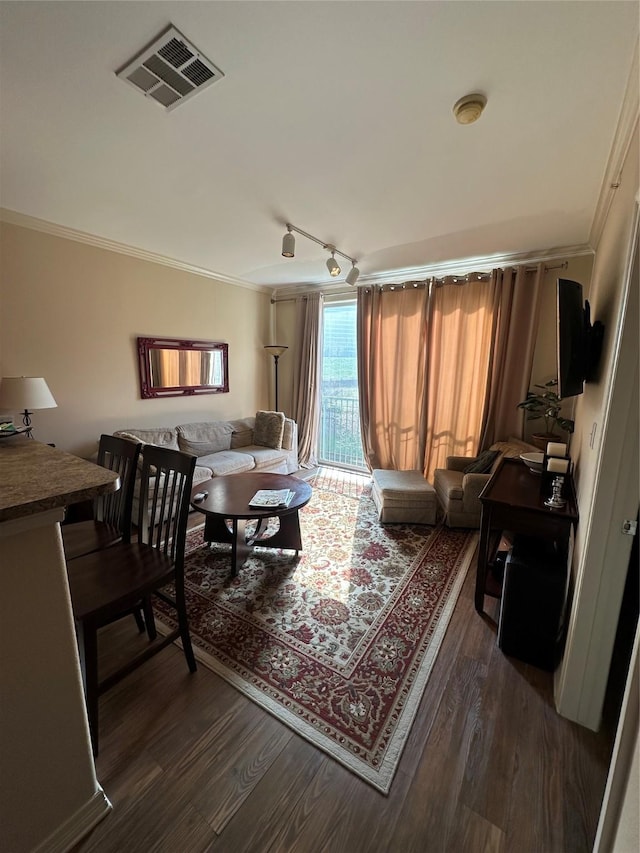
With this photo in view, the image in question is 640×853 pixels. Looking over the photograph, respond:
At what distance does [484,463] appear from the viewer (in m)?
3.15

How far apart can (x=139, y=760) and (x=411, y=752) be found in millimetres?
1051

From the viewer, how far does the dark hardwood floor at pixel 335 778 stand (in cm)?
109

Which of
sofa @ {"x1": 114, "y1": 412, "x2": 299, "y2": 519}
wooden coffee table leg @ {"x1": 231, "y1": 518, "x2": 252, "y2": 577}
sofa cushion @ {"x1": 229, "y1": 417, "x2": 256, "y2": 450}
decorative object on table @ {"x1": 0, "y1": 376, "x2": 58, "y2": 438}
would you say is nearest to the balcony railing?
sofa @ {"x1": 114, "y1": 412, "x2": 299, "y2": 519}

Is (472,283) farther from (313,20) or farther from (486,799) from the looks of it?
Answer: (486,799)

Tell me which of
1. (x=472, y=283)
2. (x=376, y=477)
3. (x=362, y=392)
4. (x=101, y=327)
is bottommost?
(x=376, y=477)

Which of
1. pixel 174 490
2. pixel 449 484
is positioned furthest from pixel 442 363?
pixel 174 490

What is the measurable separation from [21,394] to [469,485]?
11.9ft

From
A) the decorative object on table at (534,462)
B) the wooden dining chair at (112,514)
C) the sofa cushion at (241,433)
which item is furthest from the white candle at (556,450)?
the sofa cushion at (241,433)

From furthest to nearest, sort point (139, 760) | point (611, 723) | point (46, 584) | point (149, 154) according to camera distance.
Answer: point (149, 154) < point (611, 723) < point (139, 760) < point (46, 584)

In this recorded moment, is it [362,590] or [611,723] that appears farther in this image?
[362,590]

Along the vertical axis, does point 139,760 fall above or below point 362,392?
below

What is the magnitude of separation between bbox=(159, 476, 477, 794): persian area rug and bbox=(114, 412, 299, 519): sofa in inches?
37.5

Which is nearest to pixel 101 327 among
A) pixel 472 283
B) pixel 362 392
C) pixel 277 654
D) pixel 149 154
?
pixel 149 154

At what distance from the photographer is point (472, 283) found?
368 centimetres
